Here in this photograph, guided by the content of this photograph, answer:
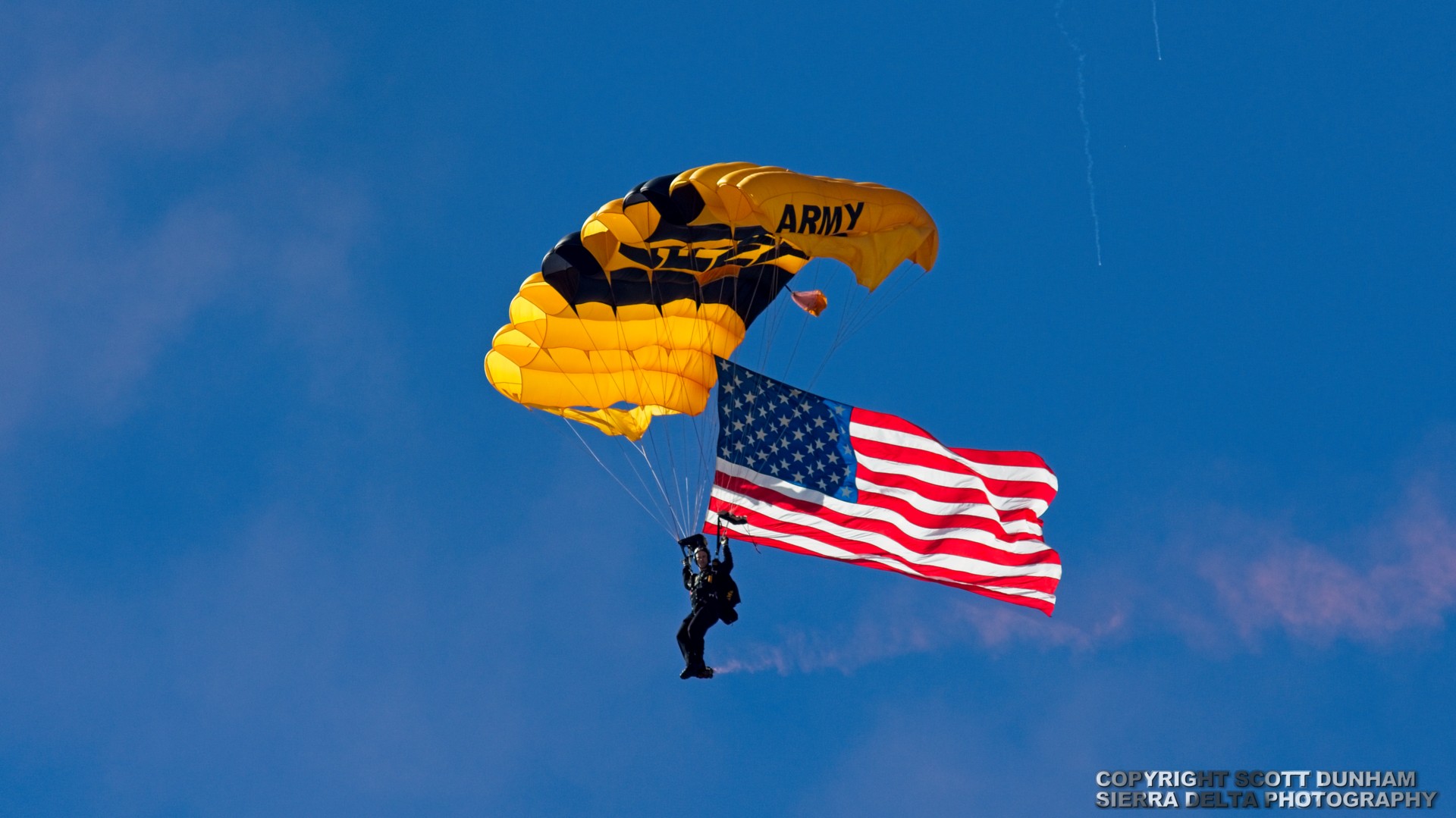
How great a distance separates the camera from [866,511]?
26984mm

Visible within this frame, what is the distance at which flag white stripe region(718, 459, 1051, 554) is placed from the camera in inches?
1054

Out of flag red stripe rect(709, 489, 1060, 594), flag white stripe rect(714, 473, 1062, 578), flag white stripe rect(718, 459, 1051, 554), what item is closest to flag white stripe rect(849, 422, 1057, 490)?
flag white stripe rect(718, 459, 1051, 554)

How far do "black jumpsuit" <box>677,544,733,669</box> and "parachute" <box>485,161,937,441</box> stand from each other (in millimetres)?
4041

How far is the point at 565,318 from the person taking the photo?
86.8 ft

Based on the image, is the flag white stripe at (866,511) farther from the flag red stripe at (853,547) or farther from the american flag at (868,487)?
the flag red stripe at (853,547)

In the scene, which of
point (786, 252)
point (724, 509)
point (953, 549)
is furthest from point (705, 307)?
point (953, 549)

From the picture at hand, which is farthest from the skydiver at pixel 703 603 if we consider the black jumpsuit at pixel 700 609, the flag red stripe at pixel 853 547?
the flag red stripe at pixel 853 547

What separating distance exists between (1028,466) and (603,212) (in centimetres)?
767

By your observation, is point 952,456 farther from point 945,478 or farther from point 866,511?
point 866,511

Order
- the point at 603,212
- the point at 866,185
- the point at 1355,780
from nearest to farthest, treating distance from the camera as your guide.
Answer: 1. the point at 603,212
2. the point at 866,185
3. the point at 1355,780

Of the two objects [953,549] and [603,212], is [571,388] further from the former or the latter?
[953,549]

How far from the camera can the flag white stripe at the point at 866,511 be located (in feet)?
87.8

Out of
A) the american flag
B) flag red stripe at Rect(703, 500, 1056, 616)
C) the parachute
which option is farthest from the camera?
the american flag

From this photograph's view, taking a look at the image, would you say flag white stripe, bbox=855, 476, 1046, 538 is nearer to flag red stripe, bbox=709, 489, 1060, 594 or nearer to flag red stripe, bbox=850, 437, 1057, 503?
flag red stripe, bbox=850, 437, 1057, 503
